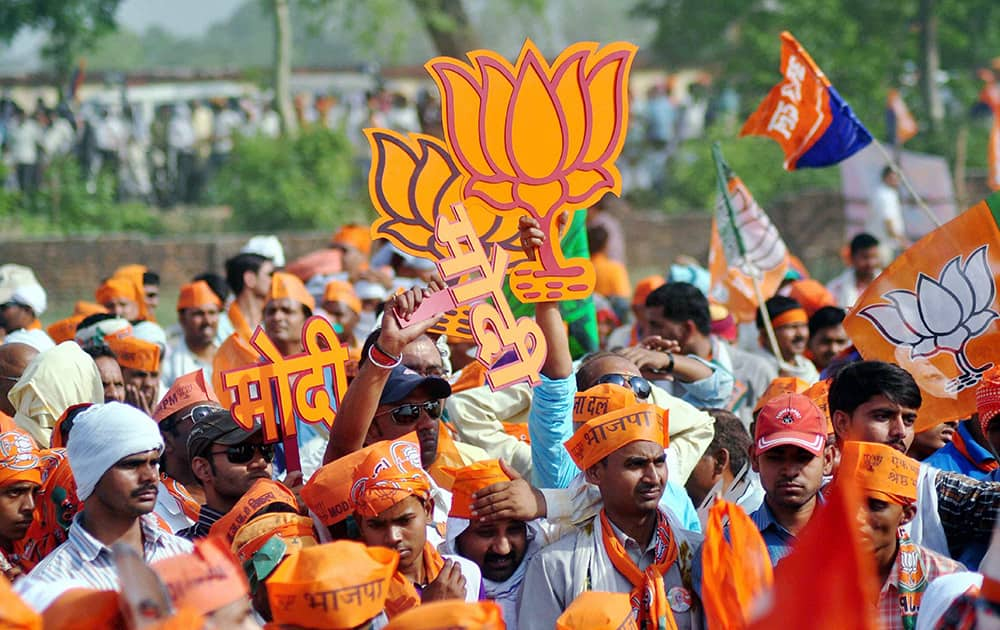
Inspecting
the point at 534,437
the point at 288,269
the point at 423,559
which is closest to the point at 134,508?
the point at 423,559

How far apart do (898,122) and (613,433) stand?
15.8 metres

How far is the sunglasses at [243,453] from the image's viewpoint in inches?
204

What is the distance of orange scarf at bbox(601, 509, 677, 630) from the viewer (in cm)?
447

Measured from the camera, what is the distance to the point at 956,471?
5.35m

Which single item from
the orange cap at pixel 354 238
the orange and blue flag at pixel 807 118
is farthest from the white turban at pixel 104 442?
the orange cap at pixel 354 238

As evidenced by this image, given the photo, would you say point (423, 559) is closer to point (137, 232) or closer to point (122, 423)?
point (122, 423)

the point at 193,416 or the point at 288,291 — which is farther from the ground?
the point at 288,291

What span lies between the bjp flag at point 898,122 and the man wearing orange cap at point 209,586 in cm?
1674

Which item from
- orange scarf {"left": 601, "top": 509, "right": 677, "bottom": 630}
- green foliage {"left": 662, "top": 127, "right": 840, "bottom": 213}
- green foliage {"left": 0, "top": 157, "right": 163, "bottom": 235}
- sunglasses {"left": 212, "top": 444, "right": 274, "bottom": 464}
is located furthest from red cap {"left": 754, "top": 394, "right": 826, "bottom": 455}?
green foliage {"left": 662, "top": 127, "right": 840, "bottom": 213}

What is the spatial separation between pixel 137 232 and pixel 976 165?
11387 mm

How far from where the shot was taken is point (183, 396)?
5.79 m

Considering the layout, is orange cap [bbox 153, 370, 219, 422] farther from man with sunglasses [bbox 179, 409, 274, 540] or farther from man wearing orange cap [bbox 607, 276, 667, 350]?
man wearing orange cap [bbox 607, 276, 667, 350]

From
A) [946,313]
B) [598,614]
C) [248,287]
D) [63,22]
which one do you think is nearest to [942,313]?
[946,313]

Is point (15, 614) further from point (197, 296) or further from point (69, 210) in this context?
point (69, 210)
